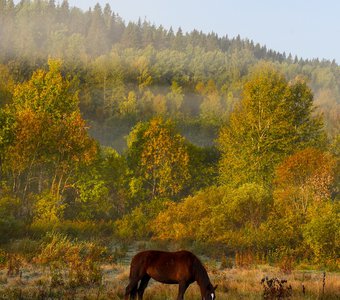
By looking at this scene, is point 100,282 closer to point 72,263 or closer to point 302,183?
point 72,263

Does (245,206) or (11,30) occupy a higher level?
(11,30)

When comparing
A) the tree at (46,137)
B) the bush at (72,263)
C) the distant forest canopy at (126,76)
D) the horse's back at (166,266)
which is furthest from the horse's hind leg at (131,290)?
the distant forest canopy at (126,76)

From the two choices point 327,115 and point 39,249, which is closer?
point 39,249

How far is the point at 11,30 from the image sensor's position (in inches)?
5157

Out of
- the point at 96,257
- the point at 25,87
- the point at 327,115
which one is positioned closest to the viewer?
the point at 96,257

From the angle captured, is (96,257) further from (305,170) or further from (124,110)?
(124,110)

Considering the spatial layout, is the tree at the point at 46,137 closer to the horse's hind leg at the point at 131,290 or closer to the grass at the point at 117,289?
the grass at the point at 117,289

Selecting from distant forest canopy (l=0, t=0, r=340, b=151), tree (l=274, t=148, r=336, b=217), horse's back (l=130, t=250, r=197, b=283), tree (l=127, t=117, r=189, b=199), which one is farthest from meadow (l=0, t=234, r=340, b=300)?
distant forest canopy (l=0, t=0, r=340, b=151)

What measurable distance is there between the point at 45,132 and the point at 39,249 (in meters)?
12.9

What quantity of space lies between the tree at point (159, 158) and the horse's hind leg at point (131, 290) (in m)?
28.8

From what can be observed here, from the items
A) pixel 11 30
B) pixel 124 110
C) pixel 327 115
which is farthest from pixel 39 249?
pixel 11 30

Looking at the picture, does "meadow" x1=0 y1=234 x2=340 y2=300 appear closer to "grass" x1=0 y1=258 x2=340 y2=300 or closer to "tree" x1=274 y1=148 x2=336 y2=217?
"grass" x1=0 y1=258 x2=340 y2=300

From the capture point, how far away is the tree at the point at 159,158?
40.5 meters

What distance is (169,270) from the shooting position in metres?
11.0
